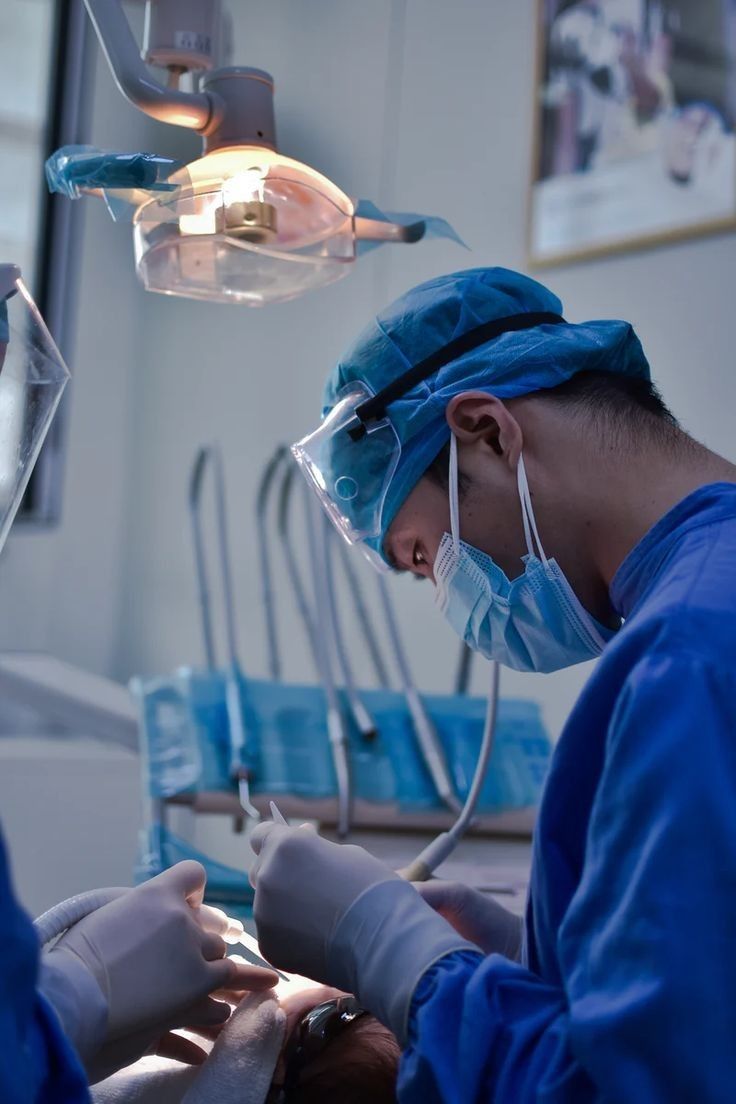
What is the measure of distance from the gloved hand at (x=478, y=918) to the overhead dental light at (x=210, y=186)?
75cm

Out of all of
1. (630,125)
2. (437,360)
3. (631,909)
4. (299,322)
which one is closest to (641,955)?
(631,909)

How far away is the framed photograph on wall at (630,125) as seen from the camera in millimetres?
2779

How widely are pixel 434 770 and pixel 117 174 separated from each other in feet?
4.00

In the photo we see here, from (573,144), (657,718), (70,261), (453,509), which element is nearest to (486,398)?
(453,509)

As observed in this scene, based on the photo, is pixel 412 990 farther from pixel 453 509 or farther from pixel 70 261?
pixel 70 261

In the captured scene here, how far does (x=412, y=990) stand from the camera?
94 centimetres

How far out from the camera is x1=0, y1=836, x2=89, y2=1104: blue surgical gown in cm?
76

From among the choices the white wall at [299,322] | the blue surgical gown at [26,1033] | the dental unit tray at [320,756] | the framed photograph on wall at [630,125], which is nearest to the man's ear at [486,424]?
the blue surgical gown at [26,1033]

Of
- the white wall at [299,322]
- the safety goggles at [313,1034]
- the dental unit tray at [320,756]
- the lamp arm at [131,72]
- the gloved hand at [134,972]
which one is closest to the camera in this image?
the gloved hand at [134,972]

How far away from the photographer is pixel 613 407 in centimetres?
118

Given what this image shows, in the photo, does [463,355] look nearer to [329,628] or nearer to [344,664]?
[344,664]

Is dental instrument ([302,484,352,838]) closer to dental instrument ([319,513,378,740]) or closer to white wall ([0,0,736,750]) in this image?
dental instrument ([319,513,378,740])

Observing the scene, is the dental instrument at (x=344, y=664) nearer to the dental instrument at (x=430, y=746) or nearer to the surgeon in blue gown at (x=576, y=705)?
the dental instrument at (x=430, y=746)

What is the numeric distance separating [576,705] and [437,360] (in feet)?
1.42
